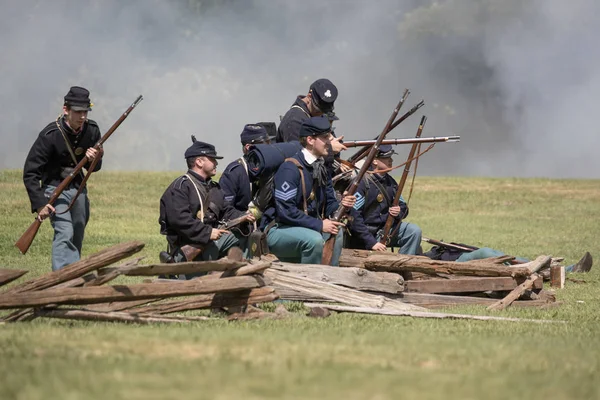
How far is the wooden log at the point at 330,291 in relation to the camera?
10672 millimetres

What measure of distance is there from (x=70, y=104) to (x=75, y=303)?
4.83m

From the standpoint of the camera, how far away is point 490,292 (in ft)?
41.2

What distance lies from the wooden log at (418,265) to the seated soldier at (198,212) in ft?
4.49

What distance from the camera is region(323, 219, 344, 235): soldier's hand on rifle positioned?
11852mm

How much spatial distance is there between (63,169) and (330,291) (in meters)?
4.39

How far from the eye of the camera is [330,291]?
424 inches

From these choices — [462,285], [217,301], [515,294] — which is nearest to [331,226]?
[462,285]

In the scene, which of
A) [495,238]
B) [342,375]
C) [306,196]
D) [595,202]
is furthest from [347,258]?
[595,202]

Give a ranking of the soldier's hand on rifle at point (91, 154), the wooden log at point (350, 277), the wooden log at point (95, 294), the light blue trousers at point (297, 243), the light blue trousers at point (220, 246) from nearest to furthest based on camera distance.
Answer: the wooden log at point (95, 294), the wooden log at point (350, 277), the light blue trousers at point (297, 243), the light blue trousers at point (220, 246), the soldier's hand on rifle at point (91, 154)

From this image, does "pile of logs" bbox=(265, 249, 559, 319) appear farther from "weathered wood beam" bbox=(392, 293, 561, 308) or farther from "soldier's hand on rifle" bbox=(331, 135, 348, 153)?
"soldier's hand on rifle" bbox=(331, 135, 348, 153)

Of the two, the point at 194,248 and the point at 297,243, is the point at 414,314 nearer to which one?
the point at 297,243

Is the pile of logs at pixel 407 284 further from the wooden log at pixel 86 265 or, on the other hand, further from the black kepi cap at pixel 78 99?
the black kepi cap at pixel 78 99

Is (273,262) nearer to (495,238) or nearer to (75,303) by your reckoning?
(75,303)

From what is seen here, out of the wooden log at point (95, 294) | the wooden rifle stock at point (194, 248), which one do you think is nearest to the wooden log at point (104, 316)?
the wooden log at point (95, 294)
